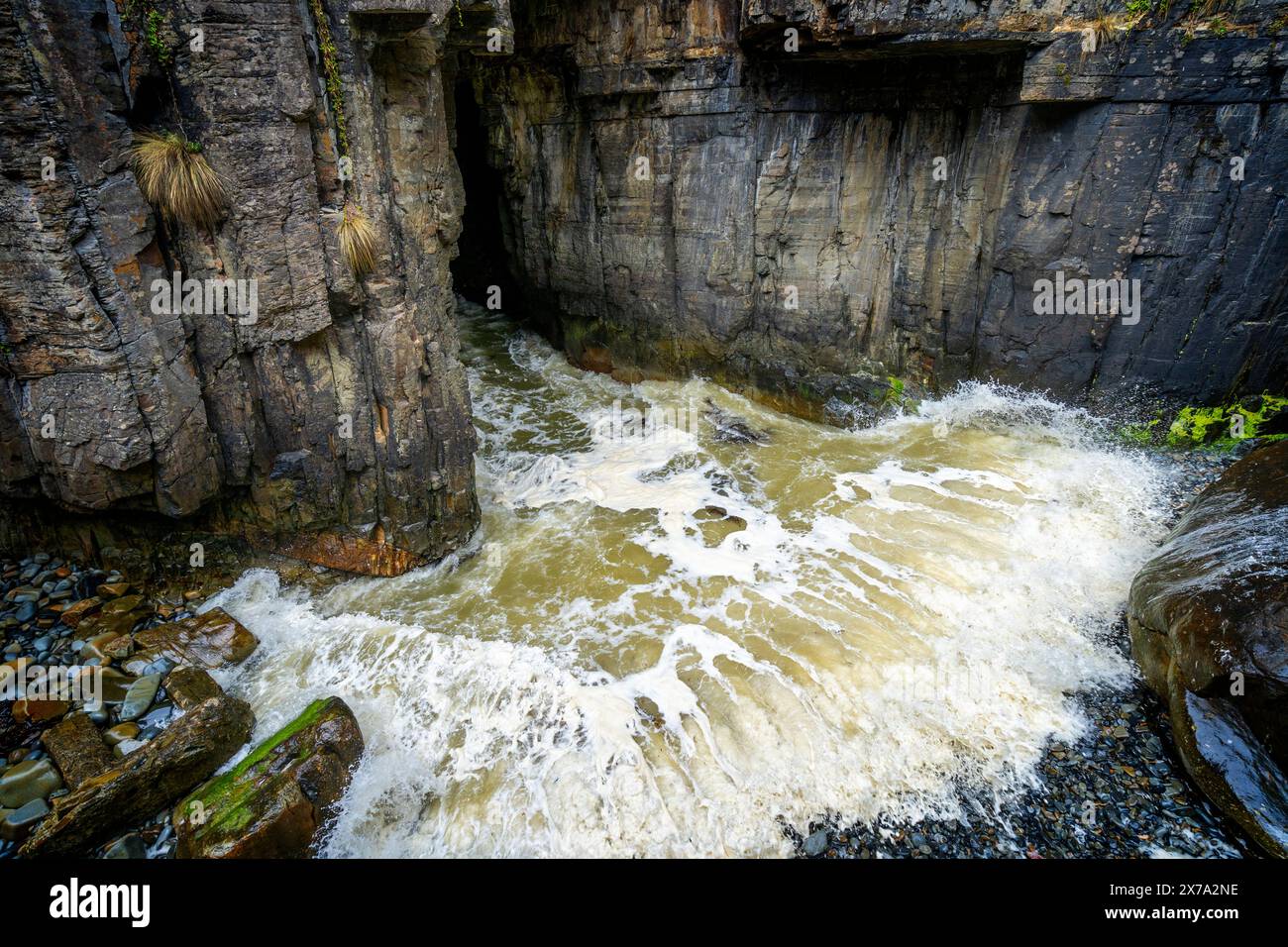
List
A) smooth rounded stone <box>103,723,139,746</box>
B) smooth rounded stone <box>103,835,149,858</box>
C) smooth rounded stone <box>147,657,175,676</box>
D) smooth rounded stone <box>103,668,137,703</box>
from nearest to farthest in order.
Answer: smooth rounded stone <box>103,835,149,858</box> < smooth rounded stone <box>103,723,139,746</box> < smooth rounded stone <box>103,668,137,703</box> < smooth rounded stone <box>147,657,175,676</box>

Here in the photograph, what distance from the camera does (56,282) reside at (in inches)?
228

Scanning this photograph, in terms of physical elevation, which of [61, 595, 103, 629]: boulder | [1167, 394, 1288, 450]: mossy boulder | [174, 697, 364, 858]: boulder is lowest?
[174, 697, 364, 858]: boulder

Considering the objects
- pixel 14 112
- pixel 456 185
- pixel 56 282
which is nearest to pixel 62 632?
pixel 56 282

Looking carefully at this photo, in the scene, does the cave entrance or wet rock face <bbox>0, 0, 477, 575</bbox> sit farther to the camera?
the cave entrance

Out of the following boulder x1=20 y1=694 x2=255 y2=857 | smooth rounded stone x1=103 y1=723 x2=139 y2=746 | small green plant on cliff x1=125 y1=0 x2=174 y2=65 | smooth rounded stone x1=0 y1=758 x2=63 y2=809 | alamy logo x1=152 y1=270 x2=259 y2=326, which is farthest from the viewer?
alamy logo x1=152 y1=270 x2=259 y2=326

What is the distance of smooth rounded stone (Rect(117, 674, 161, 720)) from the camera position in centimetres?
605

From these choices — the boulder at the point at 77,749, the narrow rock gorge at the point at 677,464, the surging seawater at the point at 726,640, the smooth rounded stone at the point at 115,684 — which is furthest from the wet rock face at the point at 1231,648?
the smooth rounded stone at the point at 115,684

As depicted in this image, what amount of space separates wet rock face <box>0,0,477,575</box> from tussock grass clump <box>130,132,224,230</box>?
0.11 m

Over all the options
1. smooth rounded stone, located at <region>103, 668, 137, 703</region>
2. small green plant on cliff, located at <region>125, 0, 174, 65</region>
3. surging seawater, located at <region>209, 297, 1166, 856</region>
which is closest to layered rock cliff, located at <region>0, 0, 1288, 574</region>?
small green plant on cliff, located at <region>125, 0, 174, 65</region>

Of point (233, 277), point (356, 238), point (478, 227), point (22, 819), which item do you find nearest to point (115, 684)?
point (22, 819)

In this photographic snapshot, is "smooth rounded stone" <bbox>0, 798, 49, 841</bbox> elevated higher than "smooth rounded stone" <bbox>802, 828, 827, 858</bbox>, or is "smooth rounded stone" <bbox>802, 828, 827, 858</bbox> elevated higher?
"smooth rounded stone" <bbox>0, 798, 49, 841</bbox>

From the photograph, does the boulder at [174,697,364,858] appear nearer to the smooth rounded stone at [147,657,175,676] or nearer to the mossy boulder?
the smooth rounded stone at [147,657,175,676]

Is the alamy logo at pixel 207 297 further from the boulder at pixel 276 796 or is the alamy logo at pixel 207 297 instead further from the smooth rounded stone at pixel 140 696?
the boulder at pixel 276 796
